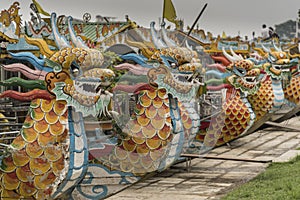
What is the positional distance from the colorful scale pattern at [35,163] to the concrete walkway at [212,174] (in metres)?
1.75

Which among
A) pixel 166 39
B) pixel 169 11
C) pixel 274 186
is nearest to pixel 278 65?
pixel 166 39

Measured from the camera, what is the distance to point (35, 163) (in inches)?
229

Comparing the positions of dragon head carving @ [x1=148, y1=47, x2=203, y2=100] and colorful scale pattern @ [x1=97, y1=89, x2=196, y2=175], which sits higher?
dragon head carving @ [x1=148, y1=47, x2=203, y2=100]

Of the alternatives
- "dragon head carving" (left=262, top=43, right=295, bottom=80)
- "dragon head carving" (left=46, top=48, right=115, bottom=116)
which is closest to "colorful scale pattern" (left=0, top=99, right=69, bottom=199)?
"dragon head carving" (left=46, top=48, right=115, bottom=116)

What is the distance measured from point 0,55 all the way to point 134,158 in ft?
7.67

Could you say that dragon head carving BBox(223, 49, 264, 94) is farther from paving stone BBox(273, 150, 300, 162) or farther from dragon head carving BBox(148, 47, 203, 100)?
dragon head carving BBox(148, 47, 203, 100)

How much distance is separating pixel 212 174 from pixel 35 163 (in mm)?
3862

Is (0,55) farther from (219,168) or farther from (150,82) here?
(219,168)

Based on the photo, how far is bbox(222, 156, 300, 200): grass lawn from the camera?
22.7ft

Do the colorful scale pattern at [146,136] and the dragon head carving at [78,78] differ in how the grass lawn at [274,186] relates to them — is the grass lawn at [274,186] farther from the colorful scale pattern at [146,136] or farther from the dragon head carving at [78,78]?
the dragon head carving at [78,78]

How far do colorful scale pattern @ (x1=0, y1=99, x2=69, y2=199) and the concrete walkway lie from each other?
175 centimetres

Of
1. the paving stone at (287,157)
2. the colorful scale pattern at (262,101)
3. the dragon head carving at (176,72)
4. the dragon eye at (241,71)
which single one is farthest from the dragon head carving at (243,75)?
the dragon head carving at (176,72)

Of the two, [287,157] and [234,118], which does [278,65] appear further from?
[287,157]

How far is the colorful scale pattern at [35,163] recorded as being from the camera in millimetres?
5820
